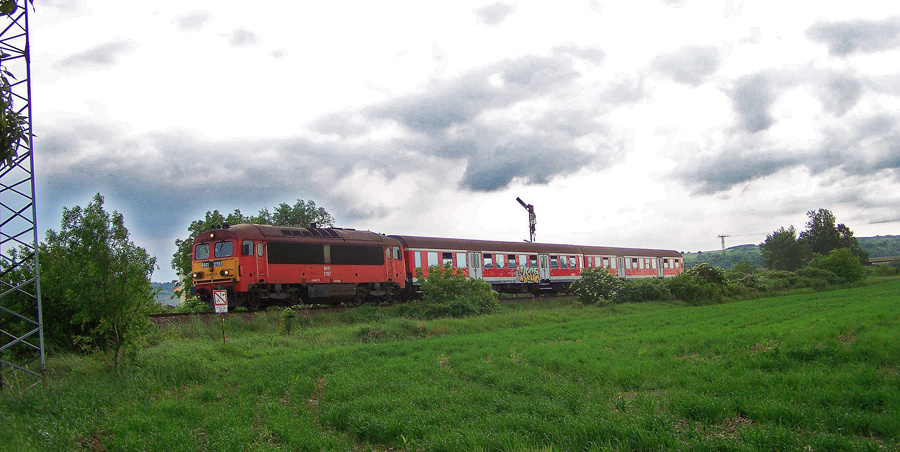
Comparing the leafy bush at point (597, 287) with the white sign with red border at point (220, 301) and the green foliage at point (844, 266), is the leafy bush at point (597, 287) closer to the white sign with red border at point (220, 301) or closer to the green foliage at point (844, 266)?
the white sign with red border at point (220, 301)

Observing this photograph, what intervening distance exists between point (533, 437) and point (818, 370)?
5.25m

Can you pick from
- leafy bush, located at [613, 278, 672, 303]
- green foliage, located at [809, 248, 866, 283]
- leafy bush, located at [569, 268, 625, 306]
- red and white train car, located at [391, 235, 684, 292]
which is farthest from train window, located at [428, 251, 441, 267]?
green foliage, located at [809, 248, 866, 283]

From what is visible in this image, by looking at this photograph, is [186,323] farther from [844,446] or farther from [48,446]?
[844,446]

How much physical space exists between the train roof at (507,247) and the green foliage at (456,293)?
11.1 ft

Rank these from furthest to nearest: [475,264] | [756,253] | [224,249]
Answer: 1. [756,253]
2. [475,264]
3. [224,249]

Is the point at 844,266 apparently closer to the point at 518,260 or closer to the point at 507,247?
the point at 518,260

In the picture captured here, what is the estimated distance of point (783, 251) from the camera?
3711 inches

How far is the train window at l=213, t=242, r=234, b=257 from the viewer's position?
859 inches

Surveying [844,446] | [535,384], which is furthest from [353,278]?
[844,446]

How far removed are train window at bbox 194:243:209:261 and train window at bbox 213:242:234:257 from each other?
0.68m

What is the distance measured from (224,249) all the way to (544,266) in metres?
21.9

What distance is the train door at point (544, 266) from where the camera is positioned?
3725 centimetres

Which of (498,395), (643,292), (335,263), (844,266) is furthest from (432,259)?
(844,266)

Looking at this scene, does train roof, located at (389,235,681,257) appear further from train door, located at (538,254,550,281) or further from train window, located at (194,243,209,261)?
train window, located at (194,243,209,261)
